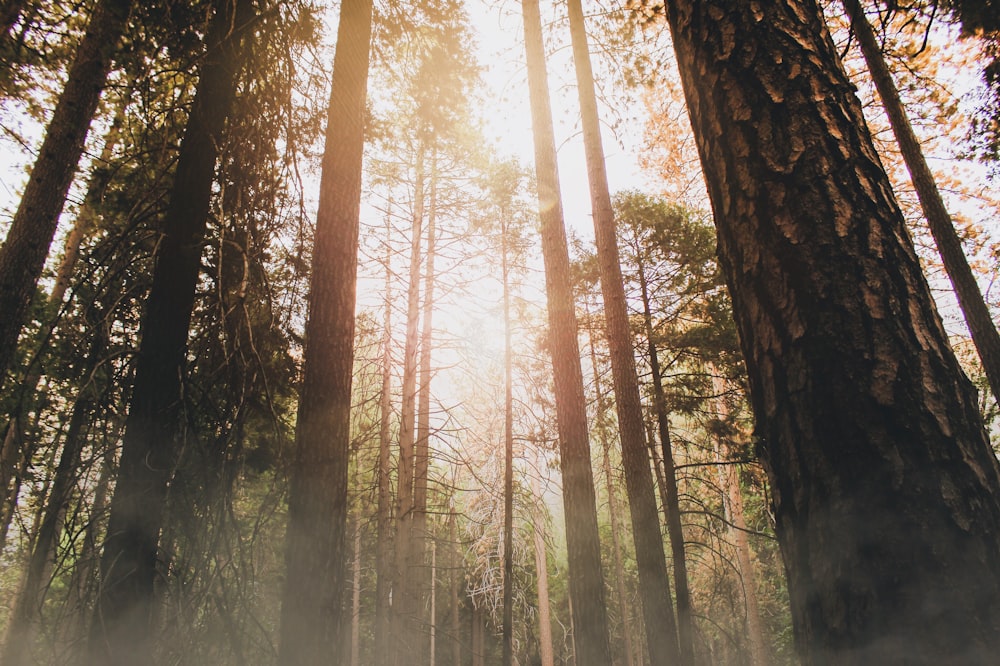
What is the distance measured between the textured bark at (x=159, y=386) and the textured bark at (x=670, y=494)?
7161 mm

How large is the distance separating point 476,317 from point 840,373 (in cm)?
A: 1057

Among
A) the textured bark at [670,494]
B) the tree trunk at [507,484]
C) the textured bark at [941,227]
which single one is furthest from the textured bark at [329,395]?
the textured bark at [941,227]

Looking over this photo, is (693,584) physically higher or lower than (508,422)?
lower

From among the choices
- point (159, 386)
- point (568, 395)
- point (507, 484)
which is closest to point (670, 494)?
point (568, 395)

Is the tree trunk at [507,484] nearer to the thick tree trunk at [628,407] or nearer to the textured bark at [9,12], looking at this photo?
the thick tree trunk at [628,407]

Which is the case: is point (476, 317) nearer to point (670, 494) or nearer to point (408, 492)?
point (408, 492)

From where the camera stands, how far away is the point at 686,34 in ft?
4.06

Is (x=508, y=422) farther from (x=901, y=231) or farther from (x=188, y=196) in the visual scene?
(x=901, y=231)

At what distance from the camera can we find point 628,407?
20.9ft

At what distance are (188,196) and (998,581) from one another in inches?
195

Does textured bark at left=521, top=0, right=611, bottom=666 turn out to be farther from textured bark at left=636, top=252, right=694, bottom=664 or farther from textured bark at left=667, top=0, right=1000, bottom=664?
textured bark at left=667, top=0, right=1000, bottom=664

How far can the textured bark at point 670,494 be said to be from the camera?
24.2 ft

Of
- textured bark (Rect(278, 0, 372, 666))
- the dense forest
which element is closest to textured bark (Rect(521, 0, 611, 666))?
the dense forest

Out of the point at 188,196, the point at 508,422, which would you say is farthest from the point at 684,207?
the point at 188,196
